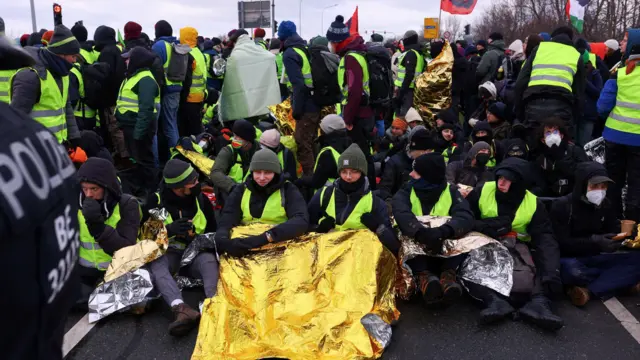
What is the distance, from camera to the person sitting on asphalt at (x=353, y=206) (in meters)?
4.45

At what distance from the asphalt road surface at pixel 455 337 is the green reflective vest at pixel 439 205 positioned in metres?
0.80

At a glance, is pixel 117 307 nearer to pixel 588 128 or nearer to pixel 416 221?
pixel 416 221

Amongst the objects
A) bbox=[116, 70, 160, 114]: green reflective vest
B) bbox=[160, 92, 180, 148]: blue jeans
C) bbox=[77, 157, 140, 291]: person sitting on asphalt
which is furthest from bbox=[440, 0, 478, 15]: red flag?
bbox=[77, 157, 140, 291]: person sitting on asphalt

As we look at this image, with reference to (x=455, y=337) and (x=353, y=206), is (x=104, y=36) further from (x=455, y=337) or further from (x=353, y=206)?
(x=455, y=337)

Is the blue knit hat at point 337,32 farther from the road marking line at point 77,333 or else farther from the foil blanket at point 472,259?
the road marking line at point 77,333

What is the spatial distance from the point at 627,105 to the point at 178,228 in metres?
4.28

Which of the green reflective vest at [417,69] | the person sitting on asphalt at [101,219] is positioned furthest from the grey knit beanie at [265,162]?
the green reflective vest at [417,69]

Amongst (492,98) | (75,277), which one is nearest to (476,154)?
(492,98)

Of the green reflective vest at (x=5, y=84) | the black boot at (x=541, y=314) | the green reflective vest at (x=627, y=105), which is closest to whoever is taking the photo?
the black boot at (x=541, y=314)

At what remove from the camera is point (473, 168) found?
5.82 m

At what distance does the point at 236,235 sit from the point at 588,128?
18.1ft

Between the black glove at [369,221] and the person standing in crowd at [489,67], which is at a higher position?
the person standing in crowd at [489,67]

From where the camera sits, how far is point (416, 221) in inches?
173

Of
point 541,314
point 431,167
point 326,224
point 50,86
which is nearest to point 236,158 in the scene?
point 326,224
